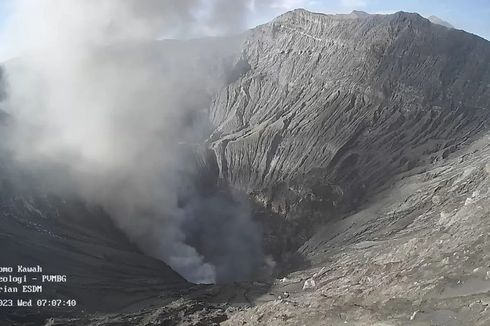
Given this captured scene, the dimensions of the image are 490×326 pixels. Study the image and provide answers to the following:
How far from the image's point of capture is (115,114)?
85562 mm

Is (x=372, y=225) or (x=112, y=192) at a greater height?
(x=112, y=192)

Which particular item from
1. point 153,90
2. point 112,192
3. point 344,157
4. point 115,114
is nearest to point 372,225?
point 344,157

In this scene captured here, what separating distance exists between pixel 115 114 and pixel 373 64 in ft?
134

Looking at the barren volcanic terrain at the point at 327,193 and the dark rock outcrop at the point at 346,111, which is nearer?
the barren volcanic terrain at the point at 327,193

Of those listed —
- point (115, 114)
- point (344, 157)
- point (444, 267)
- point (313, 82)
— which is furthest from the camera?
point (313, 82)

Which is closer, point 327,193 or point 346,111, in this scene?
point 327,193

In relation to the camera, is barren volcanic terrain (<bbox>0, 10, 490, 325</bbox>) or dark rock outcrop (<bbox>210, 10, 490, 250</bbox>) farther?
dark rock outcrop (<bbox>210, 10, 490, 250</bbox>)

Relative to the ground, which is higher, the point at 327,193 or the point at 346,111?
the point at 346,111

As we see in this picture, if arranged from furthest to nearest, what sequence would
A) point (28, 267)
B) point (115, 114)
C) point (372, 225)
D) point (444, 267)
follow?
point (115, 114), point (372, 225), point (28, 267), point (444, 267)

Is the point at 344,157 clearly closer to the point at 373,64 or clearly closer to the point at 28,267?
the point at 373,64

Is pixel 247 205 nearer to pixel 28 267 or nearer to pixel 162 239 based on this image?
pixel 162 239

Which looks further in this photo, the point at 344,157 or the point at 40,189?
the point at 344,157

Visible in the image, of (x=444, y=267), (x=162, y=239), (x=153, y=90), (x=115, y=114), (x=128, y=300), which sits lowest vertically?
(x=444, y=267)

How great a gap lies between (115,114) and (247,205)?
2498 centimetres
